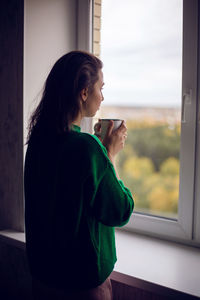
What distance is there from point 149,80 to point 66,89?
74 centimetres

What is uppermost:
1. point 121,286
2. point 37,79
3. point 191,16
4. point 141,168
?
point 191,16

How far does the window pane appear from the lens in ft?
4.97

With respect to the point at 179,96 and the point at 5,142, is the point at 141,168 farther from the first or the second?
the point at 5,142

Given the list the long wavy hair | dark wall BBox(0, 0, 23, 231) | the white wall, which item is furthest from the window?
the long wavy hair

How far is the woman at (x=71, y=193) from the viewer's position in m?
0.89

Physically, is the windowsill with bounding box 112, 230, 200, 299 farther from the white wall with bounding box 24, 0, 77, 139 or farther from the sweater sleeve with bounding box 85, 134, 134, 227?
the white wall with bounding box 24, 0, 77, 139

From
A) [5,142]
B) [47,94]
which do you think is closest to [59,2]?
[5,142]

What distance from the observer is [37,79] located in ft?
5.38

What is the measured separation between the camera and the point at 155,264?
130 cm

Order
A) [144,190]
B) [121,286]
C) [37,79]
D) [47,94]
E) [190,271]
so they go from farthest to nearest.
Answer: [144,190] < [37,79] < [121,286] < [190,271] < [47,94]

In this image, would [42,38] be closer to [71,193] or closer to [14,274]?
[71,193]

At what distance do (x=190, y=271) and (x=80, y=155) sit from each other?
0.68 m

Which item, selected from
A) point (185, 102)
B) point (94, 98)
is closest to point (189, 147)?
point (185, 102)

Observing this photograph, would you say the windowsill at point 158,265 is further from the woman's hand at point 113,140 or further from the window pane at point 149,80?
the woman's hand at point 113,140
